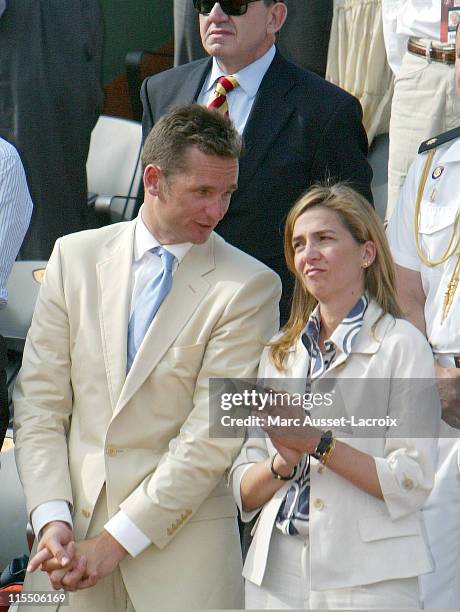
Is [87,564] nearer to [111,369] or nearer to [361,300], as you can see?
[111,369]

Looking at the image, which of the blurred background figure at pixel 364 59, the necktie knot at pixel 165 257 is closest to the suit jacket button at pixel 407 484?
the necktie knot at pixel 165 257

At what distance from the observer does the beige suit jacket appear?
12.8 feet

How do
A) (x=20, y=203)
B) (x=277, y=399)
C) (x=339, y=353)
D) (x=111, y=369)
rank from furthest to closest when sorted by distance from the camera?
1. (x=20, y=203)
2. (x=111, y=369)
3. (x=339, y=353)
4. (x=277, y=399)

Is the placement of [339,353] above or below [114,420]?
above

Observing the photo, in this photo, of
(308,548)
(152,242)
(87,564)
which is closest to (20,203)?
(152,242)

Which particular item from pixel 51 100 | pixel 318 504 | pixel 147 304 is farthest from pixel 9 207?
pixel 51 100

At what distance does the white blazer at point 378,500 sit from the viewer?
3.53 m

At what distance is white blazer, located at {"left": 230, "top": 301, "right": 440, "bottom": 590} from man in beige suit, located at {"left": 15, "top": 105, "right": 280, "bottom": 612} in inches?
12.3

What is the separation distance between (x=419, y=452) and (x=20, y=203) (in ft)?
5.64

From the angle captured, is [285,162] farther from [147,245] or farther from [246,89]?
[147,245]

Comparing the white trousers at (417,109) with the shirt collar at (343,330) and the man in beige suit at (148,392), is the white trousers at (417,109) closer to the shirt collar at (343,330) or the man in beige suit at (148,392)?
the man in beige suit at (148,392)

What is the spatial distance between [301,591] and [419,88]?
259cm

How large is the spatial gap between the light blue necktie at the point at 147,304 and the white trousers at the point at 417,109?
1.79 meters

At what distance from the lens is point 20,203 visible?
4.57 m
